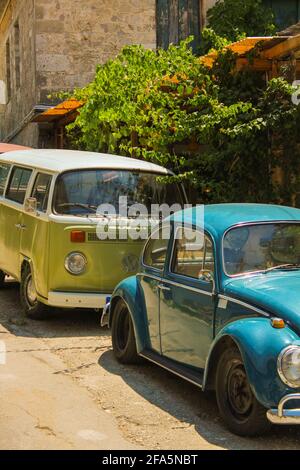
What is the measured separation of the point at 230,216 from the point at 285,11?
48.6 feet

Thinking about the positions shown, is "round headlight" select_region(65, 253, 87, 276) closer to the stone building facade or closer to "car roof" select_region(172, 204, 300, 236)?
"car roof" select_region(172, 204, 300, 236)

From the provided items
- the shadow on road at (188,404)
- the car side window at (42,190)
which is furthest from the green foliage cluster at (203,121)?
the shadow on road at (188,404)

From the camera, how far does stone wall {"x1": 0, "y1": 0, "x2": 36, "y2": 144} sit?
72.4 feet

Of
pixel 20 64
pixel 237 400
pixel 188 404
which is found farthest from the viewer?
pixel 20 64

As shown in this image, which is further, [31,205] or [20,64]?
[20,64]

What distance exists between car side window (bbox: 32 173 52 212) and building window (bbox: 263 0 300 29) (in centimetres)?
1199

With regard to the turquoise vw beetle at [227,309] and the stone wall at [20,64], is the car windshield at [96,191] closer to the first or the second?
the turquoise vw beetle at [227,309]

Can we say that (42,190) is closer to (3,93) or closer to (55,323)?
(55,323)

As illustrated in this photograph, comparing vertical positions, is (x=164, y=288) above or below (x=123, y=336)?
above

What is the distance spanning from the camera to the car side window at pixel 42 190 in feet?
29.3

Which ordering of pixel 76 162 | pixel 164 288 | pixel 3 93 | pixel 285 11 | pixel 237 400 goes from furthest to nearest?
pixel 3 93, pixel 285 11, pixel 76 162, pixel 164 288, pixel 237 400

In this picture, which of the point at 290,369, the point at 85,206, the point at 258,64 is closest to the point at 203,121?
the point at 258,64

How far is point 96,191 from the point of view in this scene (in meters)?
8.90

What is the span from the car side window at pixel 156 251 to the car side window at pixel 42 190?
2.16 m
